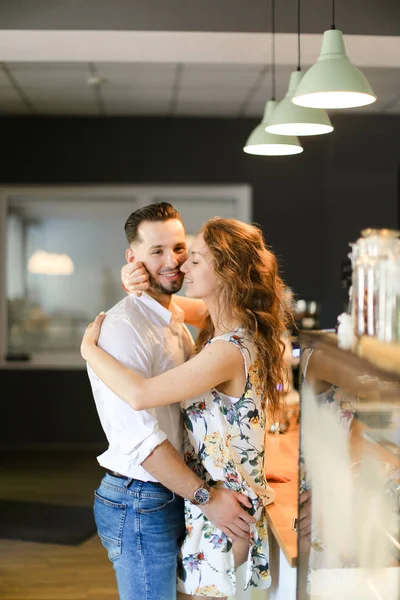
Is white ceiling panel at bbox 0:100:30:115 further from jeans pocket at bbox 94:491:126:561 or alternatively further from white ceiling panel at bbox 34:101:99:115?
jeans pocket at bbox 94:491:126:561

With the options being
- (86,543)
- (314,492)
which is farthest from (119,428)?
(86,543)

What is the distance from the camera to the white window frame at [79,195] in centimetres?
765

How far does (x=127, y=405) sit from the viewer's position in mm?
2143

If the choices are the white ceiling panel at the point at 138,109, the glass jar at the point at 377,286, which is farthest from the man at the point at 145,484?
Answer: the white ceiling panel at the point at 138,109

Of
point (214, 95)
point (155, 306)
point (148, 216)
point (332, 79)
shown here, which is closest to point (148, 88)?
point (214, 95)

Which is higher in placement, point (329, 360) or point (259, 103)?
point (259, 103)

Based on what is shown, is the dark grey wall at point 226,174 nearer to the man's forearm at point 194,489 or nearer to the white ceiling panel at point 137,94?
the white ceiling panel at point 137,94

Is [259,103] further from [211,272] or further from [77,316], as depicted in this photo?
[211,272]

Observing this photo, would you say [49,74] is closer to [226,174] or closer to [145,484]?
[226,174]

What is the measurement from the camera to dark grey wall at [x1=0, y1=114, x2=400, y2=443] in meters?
7.54

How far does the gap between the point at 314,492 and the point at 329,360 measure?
0.37 meters

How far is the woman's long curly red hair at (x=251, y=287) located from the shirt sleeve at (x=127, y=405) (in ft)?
0.90

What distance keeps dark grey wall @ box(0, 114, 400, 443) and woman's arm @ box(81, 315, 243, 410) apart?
5.67 meters

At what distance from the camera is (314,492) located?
182cm
